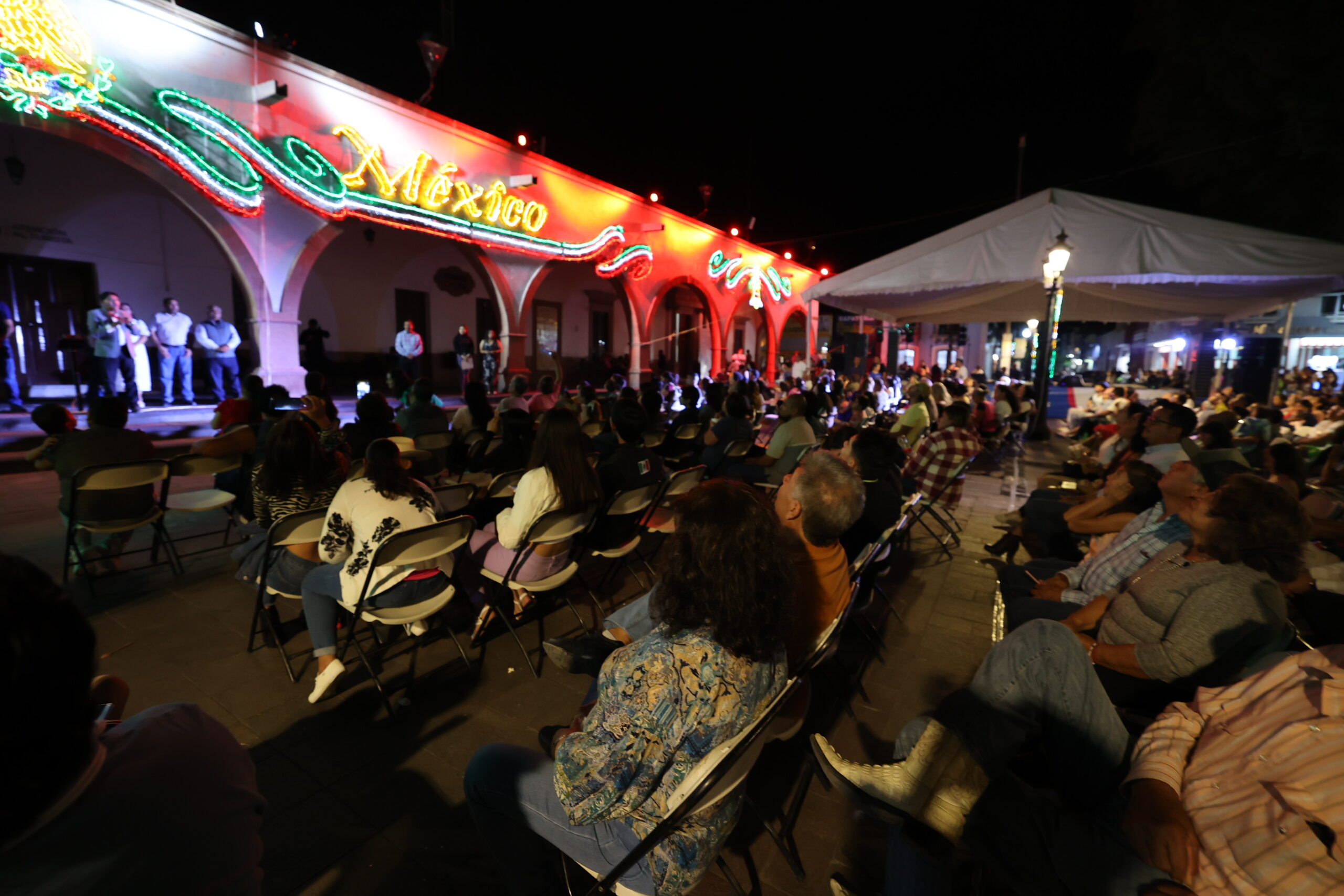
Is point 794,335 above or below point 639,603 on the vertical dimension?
above

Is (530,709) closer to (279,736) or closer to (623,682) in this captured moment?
(279,736)

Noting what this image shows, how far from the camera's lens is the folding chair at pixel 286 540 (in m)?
2.77

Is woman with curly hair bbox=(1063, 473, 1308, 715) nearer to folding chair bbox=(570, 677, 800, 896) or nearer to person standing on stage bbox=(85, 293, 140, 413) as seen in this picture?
folding chair bbox=(570, 677, 800, 896)

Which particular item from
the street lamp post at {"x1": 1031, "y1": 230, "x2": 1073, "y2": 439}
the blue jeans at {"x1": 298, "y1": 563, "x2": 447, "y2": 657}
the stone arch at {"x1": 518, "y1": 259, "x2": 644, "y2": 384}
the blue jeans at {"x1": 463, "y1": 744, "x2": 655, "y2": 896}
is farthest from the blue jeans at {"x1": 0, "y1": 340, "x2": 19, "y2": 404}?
the street lamp post at {"x1": 1031, "y1": 230, "x2": 1073, "y2": 439}

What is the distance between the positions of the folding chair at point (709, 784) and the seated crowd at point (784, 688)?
4cm

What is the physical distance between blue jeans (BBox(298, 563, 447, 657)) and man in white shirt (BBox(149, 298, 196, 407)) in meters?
8.00

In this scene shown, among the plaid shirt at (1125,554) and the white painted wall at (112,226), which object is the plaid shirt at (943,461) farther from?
the white painted wall at (112,226)

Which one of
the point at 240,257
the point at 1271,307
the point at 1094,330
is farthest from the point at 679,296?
the point at 1094,330

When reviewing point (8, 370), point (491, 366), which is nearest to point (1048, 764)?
point (491, 366)

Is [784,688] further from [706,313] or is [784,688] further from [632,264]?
[706,313]

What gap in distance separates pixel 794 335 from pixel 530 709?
29.1 m

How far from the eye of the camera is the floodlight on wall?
307 inches

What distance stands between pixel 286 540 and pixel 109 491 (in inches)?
80.1

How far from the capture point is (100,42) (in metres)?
6.67
